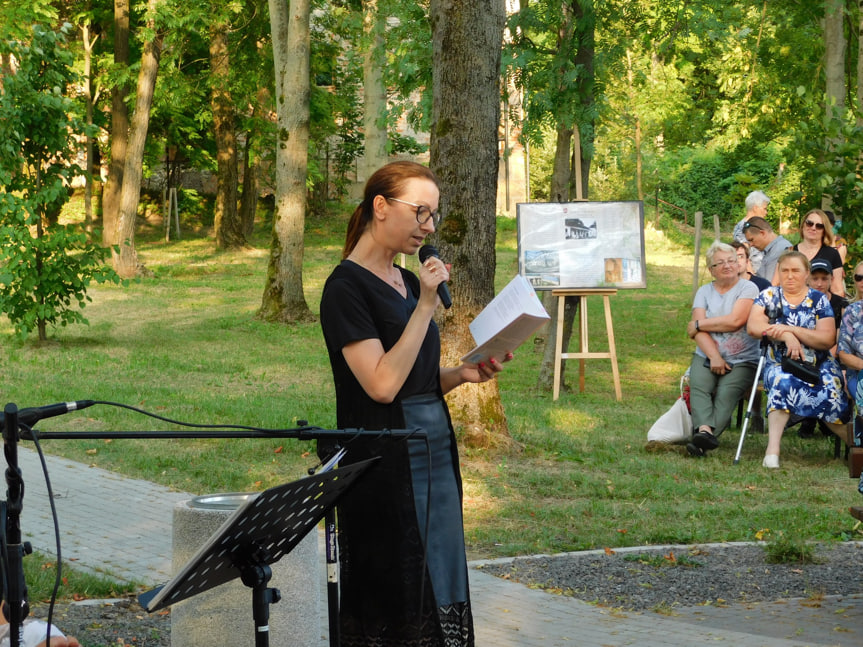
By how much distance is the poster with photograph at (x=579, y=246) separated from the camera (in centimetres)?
1459

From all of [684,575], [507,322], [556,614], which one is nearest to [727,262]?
[684,575]

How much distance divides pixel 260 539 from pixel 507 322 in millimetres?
1302

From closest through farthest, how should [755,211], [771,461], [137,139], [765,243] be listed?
[771,461] → [765,243] → [755,211] → [137,139]

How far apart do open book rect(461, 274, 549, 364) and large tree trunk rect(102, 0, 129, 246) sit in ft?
87.1

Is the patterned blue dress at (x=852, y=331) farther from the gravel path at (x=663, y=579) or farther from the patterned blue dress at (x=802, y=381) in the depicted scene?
the gravel path at (x=663, y=579)

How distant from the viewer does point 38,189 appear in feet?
54.6

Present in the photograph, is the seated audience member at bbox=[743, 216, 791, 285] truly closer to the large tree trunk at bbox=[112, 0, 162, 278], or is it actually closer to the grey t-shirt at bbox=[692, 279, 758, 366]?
the grey t-shirt at bbox=[692, 279, 758, 366]

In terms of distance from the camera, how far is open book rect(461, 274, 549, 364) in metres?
3.89

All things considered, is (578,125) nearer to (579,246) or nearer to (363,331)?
(579,246)

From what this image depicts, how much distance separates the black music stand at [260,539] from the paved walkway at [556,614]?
2843 mm

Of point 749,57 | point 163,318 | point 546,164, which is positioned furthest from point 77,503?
point 546,164

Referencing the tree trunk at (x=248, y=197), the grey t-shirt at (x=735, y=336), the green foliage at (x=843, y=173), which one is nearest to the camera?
the green foliage at (x=843, y=173)

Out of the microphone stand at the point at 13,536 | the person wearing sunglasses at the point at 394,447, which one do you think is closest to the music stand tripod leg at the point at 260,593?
the microphone stand at the point at 13,536

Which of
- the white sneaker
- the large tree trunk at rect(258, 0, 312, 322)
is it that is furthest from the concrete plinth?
the large tree trunk at rect(258, 0, 312, 322)
